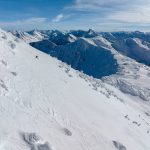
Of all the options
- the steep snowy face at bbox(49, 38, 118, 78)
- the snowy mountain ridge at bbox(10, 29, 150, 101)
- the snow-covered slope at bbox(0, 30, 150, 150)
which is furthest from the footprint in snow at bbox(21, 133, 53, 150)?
the steep snowy face at bbox(49, 38, 118, 78)

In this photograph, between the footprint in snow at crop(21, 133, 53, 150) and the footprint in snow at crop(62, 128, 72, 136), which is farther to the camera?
the footprint in snow at crop(62, 128, 72, 136)

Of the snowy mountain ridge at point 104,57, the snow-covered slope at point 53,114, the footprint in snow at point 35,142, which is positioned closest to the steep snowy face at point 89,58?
the snowy mountain ridge at point 104,57

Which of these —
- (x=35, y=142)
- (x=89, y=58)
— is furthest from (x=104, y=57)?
(x=35, y=142)

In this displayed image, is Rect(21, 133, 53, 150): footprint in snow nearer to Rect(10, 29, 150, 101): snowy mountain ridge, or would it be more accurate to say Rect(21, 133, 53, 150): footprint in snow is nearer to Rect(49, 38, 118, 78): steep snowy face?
Rect(10, 29, 150, 101): snowy mountain ridge

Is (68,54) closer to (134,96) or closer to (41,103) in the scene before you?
A: (134,96)

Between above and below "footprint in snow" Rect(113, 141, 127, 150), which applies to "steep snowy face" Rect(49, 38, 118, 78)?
below

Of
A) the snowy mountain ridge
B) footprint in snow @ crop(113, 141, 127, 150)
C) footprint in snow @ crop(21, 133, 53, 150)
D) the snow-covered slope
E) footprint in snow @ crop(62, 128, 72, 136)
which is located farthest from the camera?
the snowy mountain ridge
